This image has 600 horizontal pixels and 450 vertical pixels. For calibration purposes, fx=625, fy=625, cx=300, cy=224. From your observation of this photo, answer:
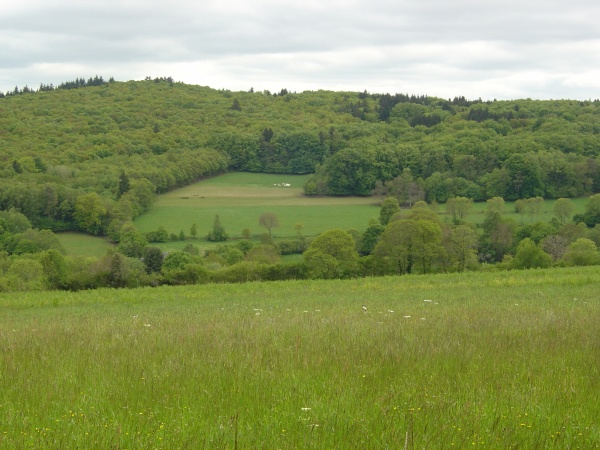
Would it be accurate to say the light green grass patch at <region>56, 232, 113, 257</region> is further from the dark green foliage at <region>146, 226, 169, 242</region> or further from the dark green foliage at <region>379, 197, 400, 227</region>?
the dark green foliage at <region>379, 197, 400, 227</region>

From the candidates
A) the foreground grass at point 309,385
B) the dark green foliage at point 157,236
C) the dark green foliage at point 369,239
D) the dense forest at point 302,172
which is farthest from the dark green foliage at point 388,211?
the foreground grass at point 309,385

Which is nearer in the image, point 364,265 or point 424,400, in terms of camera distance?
point 424,400

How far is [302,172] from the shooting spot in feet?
513

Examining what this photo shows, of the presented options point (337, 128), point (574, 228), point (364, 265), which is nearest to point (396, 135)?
point (337, 128)

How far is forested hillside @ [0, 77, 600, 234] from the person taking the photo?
4370 inches

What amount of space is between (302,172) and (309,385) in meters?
150

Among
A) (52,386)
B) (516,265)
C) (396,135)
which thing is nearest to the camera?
(52,386)

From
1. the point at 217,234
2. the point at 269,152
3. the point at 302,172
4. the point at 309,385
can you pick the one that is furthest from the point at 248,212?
the point at 309,385

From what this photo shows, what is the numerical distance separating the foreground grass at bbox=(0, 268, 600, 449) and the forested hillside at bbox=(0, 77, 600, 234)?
303 ft

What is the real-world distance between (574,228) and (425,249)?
3721 cm

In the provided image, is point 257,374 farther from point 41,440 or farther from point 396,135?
point 396,135

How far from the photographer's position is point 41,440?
16.6ft

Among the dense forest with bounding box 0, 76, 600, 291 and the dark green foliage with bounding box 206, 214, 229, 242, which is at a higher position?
the dense forest with bounding box 0, 76, 600, 291

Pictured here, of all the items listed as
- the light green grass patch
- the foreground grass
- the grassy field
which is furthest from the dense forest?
the foreground grass
